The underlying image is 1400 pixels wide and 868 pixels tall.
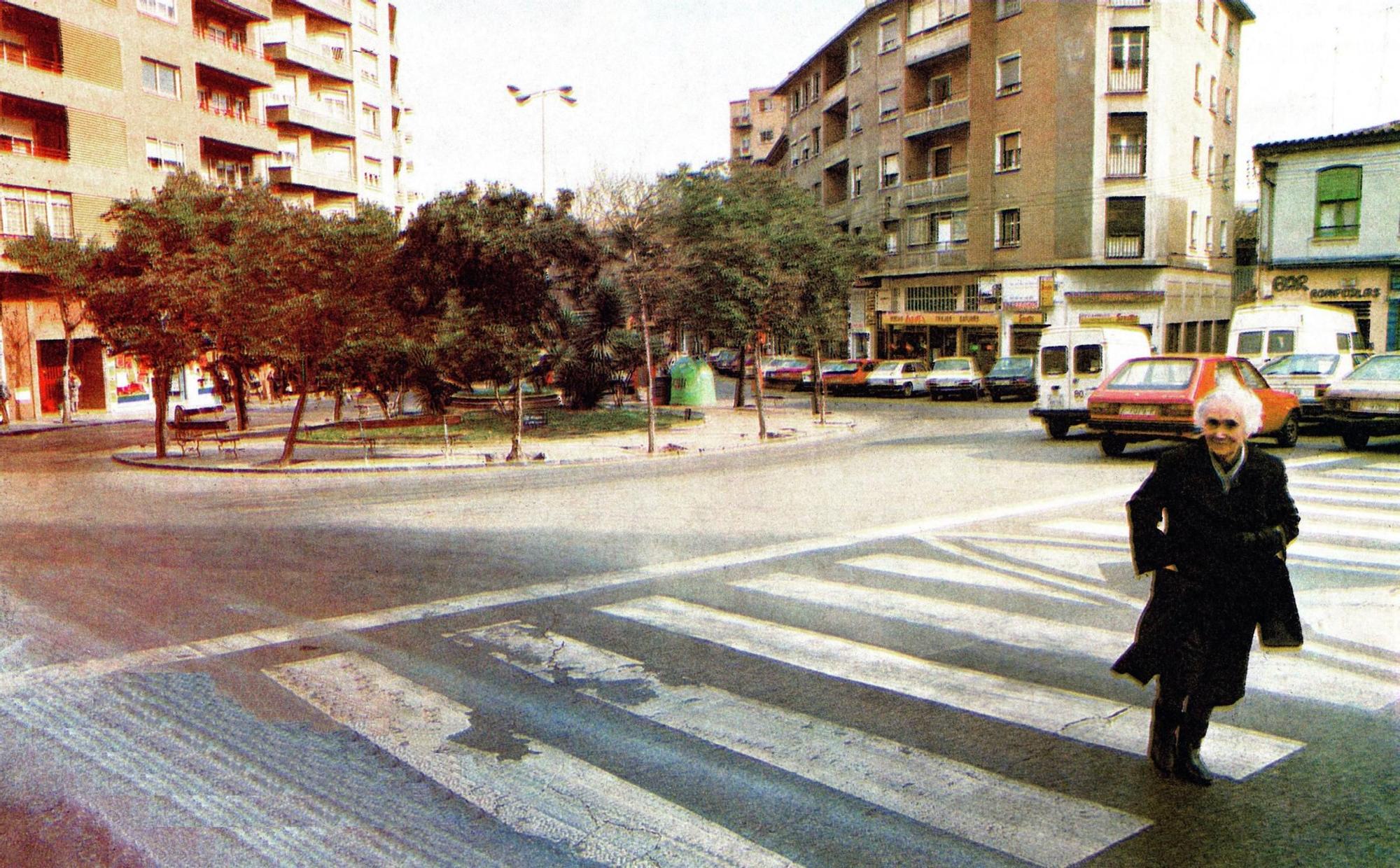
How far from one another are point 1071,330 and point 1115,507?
10.9 m

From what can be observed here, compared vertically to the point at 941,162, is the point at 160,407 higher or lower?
lower

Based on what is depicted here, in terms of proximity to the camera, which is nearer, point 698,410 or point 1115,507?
point 1115,507

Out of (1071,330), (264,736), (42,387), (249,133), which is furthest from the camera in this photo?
(249,133)

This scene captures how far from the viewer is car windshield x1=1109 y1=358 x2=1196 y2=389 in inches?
595

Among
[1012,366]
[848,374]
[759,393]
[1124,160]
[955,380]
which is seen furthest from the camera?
[848,374]

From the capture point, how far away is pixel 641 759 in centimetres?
433

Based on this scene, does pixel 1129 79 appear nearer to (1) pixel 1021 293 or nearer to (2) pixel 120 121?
(1) pixel 1021 293

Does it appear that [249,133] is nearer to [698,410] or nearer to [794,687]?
[698,410]

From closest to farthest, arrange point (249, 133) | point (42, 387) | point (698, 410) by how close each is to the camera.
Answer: point (698, 410)
point (42, 387)
point (249, 133)

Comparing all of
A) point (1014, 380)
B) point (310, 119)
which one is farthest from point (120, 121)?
point (1014, 380)

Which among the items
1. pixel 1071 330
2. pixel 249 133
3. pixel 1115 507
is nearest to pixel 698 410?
pixel 1071 330

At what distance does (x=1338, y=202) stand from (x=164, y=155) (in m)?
40.0

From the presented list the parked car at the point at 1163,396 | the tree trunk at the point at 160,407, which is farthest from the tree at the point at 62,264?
the parked car at the point at 1163,396

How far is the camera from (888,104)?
46.7 meters
